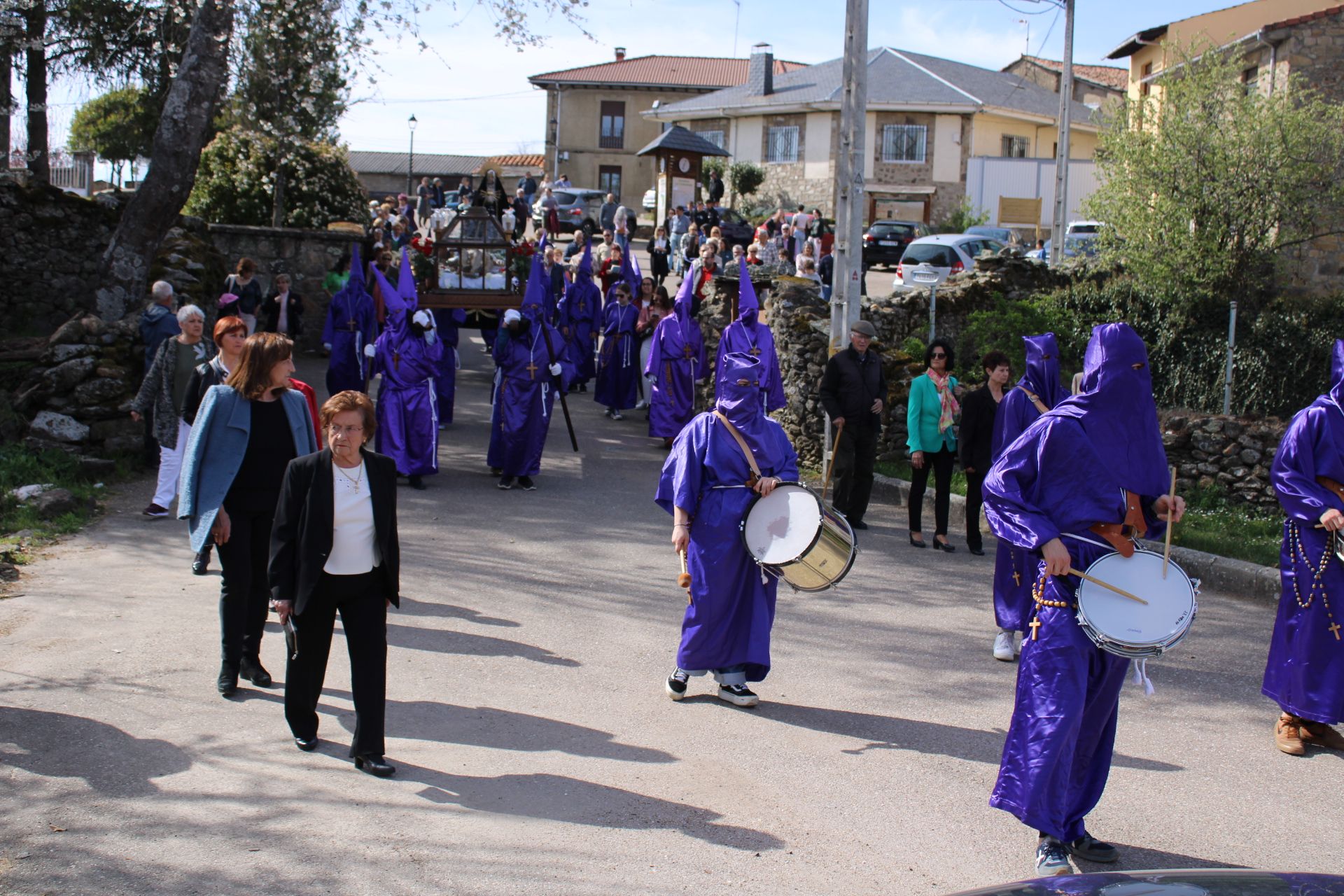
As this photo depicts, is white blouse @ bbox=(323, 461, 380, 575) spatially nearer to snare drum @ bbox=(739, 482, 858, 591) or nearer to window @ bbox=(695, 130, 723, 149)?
snare drum @ bbox=(739, 482, 858, 591)

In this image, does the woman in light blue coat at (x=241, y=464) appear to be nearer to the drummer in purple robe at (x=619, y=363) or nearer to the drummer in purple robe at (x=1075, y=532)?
the drummer in purple robe at (x=1075, y=532)

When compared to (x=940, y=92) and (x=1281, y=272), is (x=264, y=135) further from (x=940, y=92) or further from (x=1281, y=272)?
(x=940, y=92)

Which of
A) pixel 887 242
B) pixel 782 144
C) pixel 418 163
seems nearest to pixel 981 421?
pixel 887 242

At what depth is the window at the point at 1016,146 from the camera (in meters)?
44.1

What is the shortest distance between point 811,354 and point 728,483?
7146mm

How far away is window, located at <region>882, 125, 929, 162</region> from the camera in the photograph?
4281 cm

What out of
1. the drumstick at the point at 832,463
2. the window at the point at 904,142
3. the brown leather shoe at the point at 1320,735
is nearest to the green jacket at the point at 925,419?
the drumstick at the point at 832,463

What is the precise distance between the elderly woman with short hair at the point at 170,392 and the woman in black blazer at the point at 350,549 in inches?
189

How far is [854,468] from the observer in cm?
1088

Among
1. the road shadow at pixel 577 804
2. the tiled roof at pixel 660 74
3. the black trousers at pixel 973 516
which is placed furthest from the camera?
the tiled roof at pixel 660 74

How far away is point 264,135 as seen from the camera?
20812 mm

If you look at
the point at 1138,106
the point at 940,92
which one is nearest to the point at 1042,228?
the point at 940,92

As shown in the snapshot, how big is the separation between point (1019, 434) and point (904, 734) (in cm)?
211

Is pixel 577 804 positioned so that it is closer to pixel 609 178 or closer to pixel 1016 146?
pixel 1016 146
